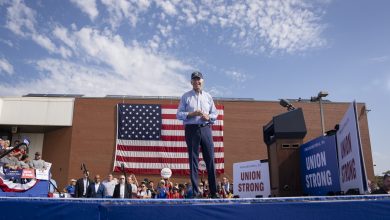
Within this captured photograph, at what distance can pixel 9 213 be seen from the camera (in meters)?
2.73

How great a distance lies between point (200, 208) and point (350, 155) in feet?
6.24

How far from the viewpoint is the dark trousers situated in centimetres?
436

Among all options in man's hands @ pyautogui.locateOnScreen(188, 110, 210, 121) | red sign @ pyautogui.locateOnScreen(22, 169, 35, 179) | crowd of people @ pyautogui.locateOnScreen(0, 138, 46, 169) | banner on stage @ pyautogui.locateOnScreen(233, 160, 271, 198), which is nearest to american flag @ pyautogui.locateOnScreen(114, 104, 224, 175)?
crowd of people @ pyautogui.locateOnScreen(0, 138, 46, 169)

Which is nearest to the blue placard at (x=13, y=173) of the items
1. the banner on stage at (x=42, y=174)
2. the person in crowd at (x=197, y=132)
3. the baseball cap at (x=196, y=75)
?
the banner on stage at (x=42, y=174)

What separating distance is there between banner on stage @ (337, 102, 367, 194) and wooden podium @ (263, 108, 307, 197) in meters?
0.97

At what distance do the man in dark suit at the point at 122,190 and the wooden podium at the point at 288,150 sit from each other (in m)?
7.02

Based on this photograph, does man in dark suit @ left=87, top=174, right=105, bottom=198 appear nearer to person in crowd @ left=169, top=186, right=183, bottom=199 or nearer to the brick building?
person in crowd @ left=169, top=186, right=183, bottom=199

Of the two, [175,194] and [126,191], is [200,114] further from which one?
[175,194]

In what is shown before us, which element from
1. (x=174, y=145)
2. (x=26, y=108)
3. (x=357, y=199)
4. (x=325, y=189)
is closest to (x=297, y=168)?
(x=325, y=189)

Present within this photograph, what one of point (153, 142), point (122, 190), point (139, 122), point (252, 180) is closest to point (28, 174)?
point (122, 190)

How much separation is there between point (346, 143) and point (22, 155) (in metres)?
9.59

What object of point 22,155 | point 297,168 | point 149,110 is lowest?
point 297,168

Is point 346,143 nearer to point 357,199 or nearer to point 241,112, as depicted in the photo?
point 357,199

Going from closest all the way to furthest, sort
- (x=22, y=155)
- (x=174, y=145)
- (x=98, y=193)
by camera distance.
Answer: (x=22, y=155) < (x=98, y=193) < (x=174, y=145)
